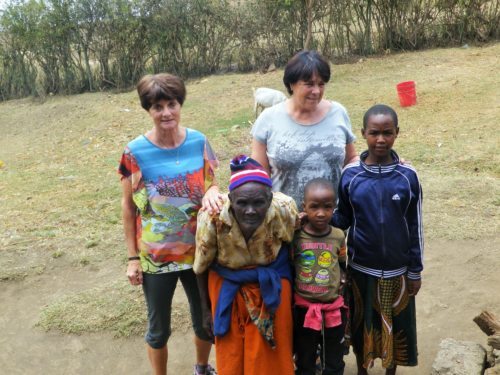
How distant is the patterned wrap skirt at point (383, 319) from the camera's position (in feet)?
7.14

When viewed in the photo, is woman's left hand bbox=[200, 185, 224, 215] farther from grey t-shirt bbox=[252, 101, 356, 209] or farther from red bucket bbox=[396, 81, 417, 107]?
red bucket bbox=[396, 81, 417, 107]

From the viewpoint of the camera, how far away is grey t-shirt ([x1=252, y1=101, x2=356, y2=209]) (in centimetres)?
212

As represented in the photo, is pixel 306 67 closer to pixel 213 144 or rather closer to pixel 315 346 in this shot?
pixel 315 346

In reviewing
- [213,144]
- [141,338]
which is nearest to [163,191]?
[141,338]

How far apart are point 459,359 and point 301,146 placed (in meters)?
1.32

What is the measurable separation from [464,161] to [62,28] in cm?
999

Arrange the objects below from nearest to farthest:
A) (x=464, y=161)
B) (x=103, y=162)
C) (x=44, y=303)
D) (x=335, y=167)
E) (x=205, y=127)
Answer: (x=335, y=167)
(x=44, y=303)
(x=464, y=161)
(x=103, y=162)
(x=205, y=127)

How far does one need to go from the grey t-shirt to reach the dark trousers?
1.70ft

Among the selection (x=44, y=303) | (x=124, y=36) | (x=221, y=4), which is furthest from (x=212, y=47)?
(x=44, y=303)

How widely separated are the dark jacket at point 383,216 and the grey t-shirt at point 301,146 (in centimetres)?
10

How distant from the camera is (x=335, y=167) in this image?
2180 mm

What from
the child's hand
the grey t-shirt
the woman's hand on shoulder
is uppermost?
the grey t-shirt

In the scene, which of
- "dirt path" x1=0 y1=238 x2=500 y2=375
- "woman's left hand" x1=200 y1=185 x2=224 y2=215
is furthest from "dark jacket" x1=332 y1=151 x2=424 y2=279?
"dirt path" x1=0 y1=238 x2=500 y2=375

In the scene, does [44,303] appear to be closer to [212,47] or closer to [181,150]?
[181,150]
